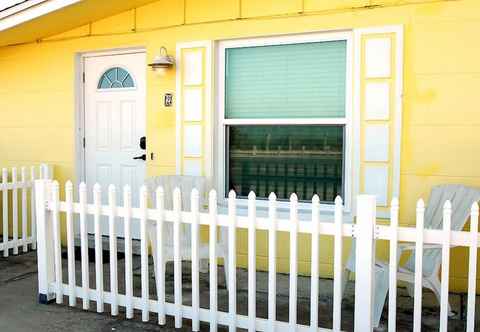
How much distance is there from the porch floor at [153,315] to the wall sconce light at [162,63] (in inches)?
82.5

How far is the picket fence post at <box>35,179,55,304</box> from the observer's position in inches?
160

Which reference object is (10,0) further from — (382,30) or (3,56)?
(382,30)

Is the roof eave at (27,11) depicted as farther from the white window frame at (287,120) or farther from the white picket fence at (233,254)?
the white picket fence at (233,254)

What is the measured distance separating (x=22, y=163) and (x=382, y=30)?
467 centimetres

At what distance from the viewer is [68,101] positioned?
6.12m

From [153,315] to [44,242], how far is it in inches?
41.9

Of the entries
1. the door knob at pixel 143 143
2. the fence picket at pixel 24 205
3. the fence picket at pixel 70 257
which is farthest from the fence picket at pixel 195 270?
the fence picket at pixel 24 205

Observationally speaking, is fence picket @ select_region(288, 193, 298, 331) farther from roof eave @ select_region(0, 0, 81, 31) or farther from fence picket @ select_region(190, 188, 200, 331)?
roof eave @ select_region(0, 0, 81, 31)

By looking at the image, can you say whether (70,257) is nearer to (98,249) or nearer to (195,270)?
(98,249)

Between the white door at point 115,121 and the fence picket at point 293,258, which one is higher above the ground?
the white door at point 115,121

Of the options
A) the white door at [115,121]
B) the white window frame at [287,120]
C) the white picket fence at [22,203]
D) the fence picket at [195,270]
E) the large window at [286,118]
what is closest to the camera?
the fence picket at [195,270]

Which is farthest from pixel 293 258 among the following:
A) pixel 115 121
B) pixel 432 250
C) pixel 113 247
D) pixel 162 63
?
pixel 115 121

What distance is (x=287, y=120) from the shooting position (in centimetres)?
501

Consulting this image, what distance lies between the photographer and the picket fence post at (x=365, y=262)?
306 centimetres
